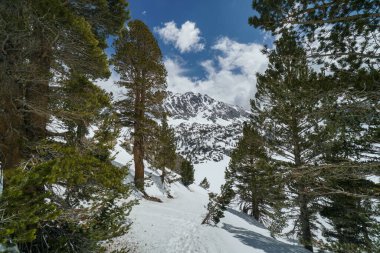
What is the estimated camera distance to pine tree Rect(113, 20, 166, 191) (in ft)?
49.6

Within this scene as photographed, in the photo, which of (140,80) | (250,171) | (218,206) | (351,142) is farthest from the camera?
(250,171)

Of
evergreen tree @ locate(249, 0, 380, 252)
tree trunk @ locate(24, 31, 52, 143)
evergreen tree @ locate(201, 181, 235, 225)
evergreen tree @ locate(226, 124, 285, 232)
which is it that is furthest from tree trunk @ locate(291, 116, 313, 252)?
tree trunk @ locate(24, 31, 52, 143)

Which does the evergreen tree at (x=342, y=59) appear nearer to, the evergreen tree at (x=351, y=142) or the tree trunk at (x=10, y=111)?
the evergreen tree at (x=351, y=142)

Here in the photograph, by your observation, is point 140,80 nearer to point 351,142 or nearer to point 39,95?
point 39,95

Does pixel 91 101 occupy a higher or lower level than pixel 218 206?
higher

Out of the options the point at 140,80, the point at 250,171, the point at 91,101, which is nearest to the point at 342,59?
the point at 91,101

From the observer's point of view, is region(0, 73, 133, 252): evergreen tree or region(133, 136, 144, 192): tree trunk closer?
region(0, 73, 133, 252): evergreen tree

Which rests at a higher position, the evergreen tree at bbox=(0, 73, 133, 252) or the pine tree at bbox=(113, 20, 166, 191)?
the pine tree at bbox=(113, 20, 166, 191)

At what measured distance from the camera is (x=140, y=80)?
15211 mm

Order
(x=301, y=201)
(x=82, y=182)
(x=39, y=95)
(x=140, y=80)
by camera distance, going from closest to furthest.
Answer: (x=82, y=182), (x=39, y=95), (x=301, y=201), (x=140, y=80)

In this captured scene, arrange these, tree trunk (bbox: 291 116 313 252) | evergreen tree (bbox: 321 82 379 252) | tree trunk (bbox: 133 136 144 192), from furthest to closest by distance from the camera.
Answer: tree trunk (bbox: 133 136 144 192)
tree trunk (bbox: 291 116 313 252)
evergreen tree (bbox: 321 82 379 252)

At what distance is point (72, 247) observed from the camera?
433 cm

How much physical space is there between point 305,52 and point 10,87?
6569 millimetres

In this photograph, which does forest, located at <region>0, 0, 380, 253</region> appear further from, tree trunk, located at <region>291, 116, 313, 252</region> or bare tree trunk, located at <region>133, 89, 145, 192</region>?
bare tree trunk, located at <region>133, 89, 145, 192</region>
